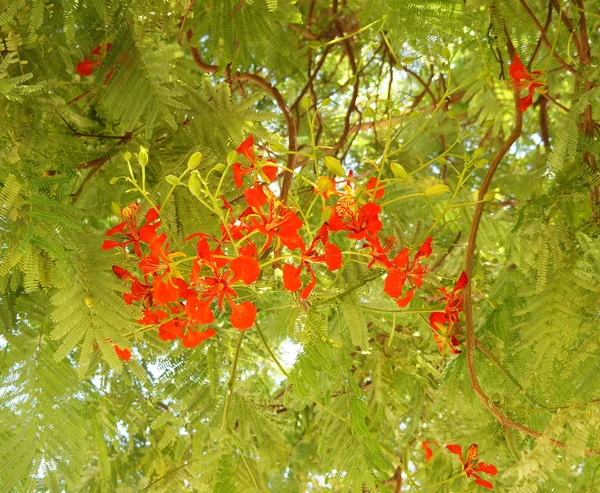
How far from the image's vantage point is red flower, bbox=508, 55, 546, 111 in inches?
61.3

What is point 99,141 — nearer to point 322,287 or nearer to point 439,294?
point 322,287

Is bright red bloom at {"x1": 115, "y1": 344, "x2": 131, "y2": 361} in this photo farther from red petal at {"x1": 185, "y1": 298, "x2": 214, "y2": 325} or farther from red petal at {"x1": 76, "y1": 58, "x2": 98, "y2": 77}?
red petal at {"x1": 76, "y1": 58, "x2": 98, "y2": 77}

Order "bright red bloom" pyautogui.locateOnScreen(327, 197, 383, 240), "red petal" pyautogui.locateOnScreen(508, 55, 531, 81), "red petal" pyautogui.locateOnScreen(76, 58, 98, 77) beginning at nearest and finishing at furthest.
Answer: "bright red bloom" pyautogui.locateOnScreen(327, 197, 383, 240) → "red petal" pyautogui.locateOnScreen(508, 55, 531, 81) → "red petal" pyautogui.locateOnScreen(76, 58, 98, 77)

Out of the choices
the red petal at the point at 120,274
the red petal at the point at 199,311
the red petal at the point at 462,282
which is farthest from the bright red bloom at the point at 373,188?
the red petal at the point at 120,274

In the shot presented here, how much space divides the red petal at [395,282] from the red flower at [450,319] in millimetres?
175

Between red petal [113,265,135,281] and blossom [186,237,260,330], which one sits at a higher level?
red petal [113,265,135,281]

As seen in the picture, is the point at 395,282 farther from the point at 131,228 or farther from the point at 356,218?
the point at 131,228

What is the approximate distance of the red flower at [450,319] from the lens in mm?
1505

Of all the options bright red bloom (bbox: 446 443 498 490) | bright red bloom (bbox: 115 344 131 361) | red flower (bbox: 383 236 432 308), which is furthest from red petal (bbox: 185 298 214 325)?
bright red bloom (bbox: 446 443 498 490)

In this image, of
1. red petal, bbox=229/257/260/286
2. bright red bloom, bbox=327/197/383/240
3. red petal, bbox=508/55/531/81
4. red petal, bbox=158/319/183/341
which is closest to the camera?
red petal, bbox=229/257/260/286

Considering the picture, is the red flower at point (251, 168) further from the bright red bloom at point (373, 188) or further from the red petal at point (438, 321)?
the red petal at point (438, 321)

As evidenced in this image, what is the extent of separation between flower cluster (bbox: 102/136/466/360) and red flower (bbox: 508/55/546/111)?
16.1 inches

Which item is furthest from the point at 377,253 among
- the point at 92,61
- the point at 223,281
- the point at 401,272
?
the point at 92,61

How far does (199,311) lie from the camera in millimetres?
1312
